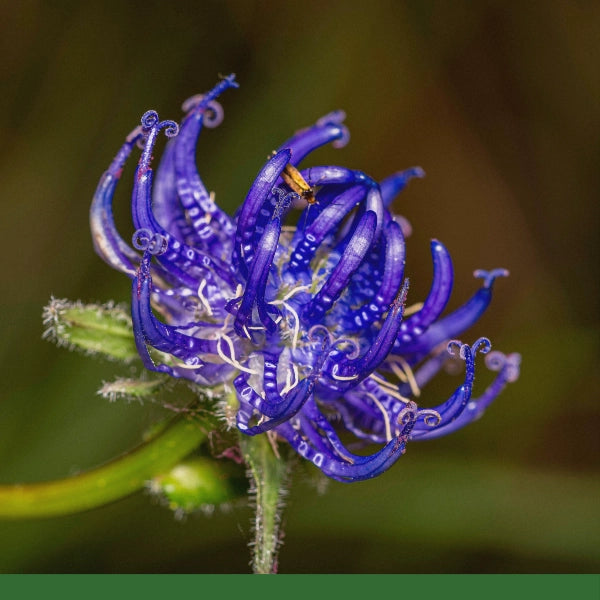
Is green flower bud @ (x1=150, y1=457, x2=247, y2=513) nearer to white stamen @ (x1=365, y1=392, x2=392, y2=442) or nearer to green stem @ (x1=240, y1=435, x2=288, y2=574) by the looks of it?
green stem @ (x1=240, y1=435, x2=288, y2=574)

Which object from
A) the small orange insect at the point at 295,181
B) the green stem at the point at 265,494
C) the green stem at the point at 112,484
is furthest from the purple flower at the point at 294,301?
the green stem at the point at 112,484

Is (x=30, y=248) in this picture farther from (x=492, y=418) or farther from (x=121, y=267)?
(x=492, y=418)

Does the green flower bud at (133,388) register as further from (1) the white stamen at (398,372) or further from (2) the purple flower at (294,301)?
(1) the white stamen at (398,372)

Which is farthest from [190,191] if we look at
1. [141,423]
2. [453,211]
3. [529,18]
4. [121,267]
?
[529,18]

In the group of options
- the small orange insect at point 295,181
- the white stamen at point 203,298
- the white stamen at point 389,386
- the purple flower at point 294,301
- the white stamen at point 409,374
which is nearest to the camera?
the purple flower at point 294,301

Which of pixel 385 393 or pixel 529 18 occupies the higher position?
pixel 529 18
